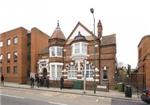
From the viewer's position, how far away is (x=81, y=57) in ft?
151

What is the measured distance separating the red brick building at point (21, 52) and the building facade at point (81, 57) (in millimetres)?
3827

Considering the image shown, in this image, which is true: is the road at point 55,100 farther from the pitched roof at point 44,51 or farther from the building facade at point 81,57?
the pitched roof at point 44,51

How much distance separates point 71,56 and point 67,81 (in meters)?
4.01

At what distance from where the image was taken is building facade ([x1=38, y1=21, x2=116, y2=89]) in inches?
1695

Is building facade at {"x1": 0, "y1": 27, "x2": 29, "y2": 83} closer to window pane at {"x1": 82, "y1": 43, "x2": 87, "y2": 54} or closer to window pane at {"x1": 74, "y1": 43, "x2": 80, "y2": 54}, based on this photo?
window pane at {"x1": 74, "y1": 43, "x2": 80, "y2": 54}

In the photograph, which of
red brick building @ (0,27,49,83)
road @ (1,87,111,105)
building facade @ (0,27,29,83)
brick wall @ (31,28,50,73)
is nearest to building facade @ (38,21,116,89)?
brick wall @ (31,28,50,73)

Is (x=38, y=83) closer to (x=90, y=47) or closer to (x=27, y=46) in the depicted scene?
(x=90, y=47)

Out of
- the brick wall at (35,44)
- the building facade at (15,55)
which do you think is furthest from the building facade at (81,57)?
the building facade at (15,55)

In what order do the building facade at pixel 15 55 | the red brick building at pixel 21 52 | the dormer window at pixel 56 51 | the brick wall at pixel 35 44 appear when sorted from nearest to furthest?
the dormer window at pixel 56 51 < the brick wall at pixel 35 44 < the red brick building at pixel 21 52 < the building facade at pixel 15 55

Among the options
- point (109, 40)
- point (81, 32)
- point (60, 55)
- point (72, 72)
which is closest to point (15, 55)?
point (60, 55)

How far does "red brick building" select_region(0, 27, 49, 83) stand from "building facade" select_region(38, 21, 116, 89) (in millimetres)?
3827

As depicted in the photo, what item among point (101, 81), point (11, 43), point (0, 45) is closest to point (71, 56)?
point (101, 81)

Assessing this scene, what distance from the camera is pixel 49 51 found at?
2003 inches

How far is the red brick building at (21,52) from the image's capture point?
56.2m
